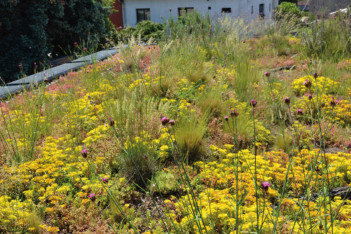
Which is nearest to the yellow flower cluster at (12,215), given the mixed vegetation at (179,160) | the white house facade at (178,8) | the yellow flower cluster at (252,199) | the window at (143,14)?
the mixed vegetation at (179,160)

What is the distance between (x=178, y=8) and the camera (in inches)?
923

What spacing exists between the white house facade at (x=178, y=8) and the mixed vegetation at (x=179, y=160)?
17475 mm

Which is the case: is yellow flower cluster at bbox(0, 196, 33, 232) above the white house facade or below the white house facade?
below

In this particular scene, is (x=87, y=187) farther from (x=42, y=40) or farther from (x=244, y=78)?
(x=42, y=40)

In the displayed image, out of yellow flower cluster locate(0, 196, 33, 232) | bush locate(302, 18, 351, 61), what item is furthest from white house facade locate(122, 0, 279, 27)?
yellow flower cluster locate(0, 196, 33, 232)

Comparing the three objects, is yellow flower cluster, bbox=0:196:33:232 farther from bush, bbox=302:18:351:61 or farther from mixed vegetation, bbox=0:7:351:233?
bush, bbox=302:18:351:61

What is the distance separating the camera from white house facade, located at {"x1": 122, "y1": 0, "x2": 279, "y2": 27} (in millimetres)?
22469

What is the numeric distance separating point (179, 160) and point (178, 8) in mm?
21384

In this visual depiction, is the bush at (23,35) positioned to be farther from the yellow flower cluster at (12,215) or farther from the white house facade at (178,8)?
the white house facade at (178,8)

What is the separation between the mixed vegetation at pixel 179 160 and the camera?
2.40m

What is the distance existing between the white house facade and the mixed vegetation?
17.5 m

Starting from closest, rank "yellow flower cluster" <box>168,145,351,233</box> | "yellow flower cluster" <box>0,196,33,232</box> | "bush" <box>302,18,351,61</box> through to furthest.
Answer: "yellow flower cluster" <box>168,145,351,233</box> → "yellow flower cluster" <box>0,196,33,232</box> → "bush" <box>302,18,351,61</box>

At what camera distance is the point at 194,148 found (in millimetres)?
3779

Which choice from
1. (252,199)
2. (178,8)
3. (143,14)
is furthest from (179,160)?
(143,14)
